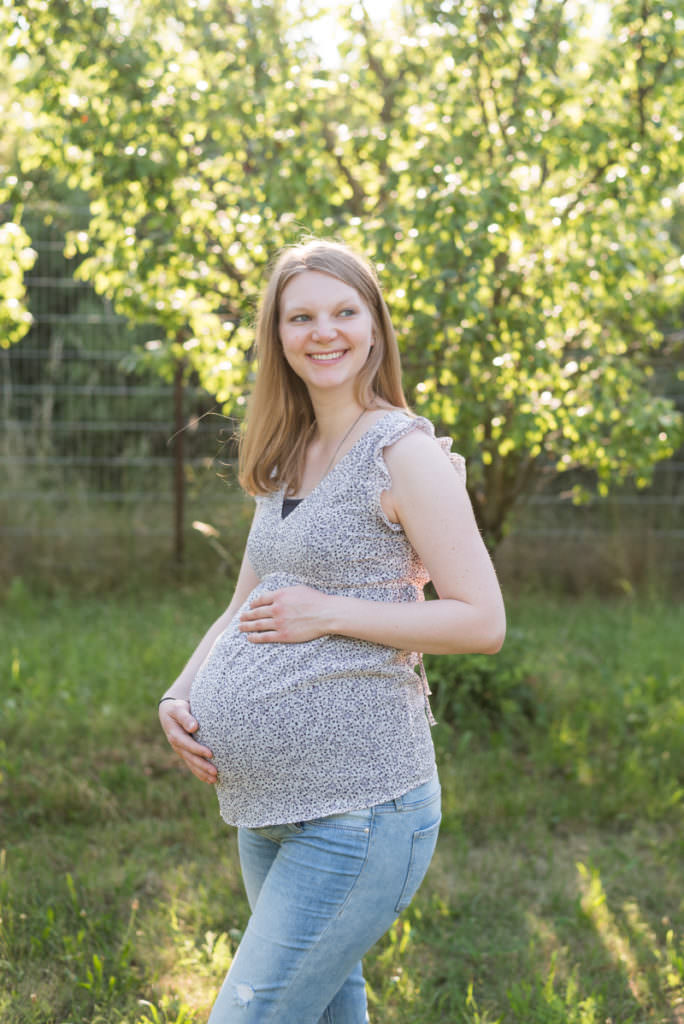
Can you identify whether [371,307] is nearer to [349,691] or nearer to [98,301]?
[349,691]

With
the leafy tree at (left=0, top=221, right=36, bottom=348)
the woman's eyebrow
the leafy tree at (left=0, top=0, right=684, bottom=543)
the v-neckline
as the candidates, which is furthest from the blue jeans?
the leafy tree at (left=0, top=221, right=36, bottom=348)

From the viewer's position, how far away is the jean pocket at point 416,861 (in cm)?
170

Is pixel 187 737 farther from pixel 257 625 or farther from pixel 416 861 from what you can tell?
pixel 416 861

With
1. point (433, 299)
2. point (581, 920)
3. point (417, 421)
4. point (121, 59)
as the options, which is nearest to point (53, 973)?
point (581, 920)

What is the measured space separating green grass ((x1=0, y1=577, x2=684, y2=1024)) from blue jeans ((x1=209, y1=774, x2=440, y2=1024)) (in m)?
1.14

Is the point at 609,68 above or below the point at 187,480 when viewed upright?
above

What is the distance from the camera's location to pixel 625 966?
3.00 m

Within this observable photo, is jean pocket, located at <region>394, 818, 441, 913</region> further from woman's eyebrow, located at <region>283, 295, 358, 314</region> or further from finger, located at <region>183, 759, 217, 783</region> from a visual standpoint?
woman's eyebrow, located at <region>283, 295, 358, 314</region>

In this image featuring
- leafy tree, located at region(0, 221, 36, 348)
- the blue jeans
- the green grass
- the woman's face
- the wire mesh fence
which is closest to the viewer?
the blue jeans

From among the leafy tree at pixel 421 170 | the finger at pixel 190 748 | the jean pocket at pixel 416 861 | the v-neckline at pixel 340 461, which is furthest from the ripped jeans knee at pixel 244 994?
the leafy tree at pixel 421 170

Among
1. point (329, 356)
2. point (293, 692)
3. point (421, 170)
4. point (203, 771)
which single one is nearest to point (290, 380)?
point (329, 356)

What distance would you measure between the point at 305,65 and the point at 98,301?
10.3ft

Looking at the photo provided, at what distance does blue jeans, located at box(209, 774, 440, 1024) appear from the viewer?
1635 mm

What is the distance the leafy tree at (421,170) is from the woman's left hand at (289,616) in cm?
223
